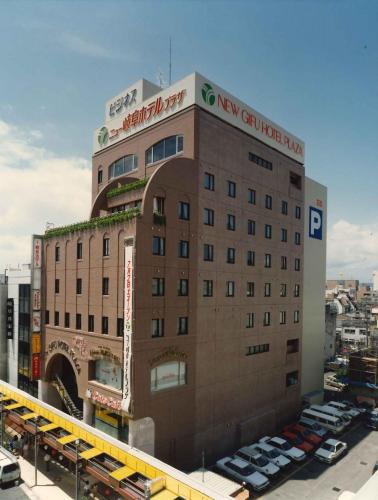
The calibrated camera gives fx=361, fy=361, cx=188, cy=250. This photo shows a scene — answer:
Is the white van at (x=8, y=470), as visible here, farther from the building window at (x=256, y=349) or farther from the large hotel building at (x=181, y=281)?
the building window at (x=256, y=349)

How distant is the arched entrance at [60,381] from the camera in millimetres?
44188

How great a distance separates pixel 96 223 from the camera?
37000 mm

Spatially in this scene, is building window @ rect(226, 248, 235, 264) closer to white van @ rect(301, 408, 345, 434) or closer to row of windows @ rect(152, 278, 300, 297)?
row of windows @ rect(152, 278, 300, 297)

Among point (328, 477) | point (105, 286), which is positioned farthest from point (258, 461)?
point (105, 286)

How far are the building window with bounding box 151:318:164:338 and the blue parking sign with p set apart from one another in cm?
3252

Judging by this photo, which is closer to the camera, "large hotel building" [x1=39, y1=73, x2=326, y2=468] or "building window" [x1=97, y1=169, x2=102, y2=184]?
"large hotel building" [x1=39, y1=73, x2=326, y2=468]

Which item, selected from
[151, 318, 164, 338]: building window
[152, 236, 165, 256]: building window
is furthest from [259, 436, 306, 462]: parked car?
[152, 236, 165, 256]: building window

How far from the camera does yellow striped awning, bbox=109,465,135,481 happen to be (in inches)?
993

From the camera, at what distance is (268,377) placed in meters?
46.3

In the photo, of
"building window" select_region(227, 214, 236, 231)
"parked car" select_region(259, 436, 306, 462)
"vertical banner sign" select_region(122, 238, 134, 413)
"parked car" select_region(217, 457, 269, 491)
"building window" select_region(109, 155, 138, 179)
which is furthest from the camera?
"building window" select_region(109, 155, 138, 179)

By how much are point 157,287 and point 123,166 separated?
63.5ft

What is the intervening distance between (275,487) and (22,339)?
3575 centimetres

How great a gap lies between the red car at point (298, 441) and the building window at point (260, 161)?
33.5 metres

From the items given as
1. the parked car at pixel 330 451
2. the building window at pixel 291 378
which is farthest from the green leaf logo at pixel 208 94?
the parked car at pixel 330 451
